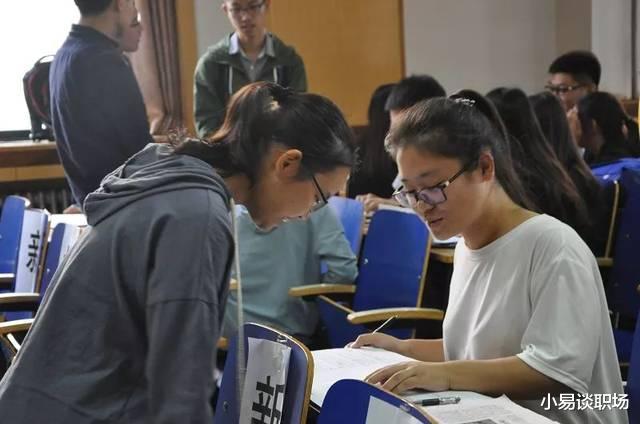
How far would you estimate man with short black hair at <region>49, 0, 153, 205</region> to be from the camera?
291 cm

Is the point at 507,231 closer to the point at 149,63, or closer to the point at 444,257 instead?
the point at 444,257

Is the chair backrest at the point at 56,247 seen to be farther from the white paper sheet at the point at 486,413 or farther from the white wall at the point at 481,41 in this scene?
the white wall at the point at 481,41

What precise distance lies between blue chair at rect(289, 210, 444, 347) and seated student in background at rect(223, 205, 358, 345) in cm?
5

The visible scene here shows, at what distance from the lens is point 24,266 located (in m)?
3.47

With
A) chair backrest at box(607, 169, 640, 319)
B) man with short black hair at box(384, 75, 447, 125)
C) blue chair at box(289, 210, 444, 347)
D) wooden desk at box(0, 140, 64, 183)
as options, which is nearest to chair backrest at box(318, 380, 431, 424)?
blue chair at box(289, 210, 444, 347)

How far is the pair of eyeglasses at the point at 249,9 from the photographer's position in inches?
163

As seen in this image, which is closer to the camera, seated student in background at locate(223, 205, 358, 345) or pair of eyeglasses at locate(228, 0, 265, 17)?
seated student in background at locate(223, 205, 358, 345)

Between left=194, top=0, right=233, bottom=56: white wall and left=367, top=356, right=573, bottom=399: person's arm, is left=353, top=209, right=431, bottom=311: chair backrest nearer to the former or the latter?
left=367, top=356, right=573, bottom=399: person's arm

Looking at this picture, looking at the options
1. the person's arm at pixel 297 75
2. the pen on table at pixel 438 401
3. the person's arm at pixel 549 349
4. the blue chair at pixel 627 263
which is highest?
the person's arm at pixel 297 75

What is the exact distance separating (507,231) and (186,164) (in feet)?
2.37

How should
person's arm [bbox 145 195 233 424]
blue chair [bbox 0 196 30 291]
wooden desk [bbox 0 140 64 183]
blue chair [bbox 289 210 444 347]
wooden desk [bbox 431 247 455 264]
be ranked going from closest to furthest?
1. person's arm [bbox 145 195 233 424]
2. blue chair [bbox 289 210 444 347]
3. wooden desk [bbox 431 247 455 264]
4. blue chair [bbox 0 196 30 291]
5. wooden desk [bbox 0 140 64 183]

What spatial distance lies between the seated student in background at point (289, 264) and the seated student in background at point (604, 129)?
1536 millimetres

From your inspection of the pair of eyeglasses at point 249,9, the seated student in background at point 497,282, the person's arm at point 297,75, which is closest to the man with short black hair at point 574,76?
the person's arm at point 297,75

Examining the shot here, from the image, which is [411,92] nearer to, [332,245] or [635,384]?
[332,245]
